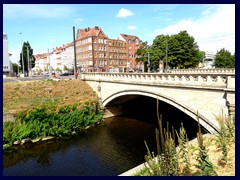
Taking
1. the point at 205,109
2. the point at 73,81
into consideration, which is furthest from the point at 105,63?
the point at 205,109

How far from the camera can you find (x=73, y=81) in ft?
91.7

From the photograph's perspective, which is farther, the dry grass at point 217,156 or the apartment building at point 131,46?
the apartment building at point 131,46

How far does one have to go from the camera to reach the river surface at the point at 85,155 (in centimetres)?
1264

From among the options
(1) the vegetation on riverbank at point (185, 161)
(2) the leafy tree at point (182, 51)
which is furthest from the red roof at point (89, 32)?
(1) the vegetation on riverbank at point (185, 161)

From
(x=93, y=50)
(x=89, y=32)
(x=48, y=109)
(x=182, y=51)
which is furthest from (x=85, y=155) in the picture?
(x=89, y=32)

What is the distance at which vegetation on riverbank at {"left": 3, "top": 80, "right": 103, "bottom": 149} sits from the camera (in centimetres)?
1683

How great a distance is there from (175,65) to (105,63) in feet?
93.4

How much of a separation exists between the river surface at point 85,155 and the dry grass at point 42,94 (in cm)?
484

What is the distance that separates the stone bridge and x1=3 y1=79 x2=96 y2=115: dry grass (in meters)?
6.93

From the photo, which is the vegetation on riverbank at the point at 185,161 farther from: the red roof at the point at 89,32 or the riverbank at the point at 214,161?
the red roof at the point at 89,32

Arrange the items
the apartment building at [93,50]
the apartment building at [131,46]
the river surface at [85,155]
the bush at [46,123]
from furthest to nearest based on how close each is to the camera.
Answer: the apartment building at [131,46], the apartment building at [93,50], the bush at [46,123], the river surface at [85,155]

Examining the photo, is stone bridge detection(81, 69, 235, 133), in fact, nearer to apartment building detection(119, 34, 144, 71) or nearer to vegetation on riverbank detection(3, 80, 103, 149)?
vegetation on riverbank detection(3, 80, 103, 149)

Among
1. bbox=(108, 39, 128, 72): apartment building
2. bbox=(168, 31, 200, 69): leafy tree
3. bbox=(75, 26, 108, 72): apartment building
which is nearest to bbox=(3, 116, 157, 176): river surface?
bbox=(168, 31, 200, 69): leafy tree
